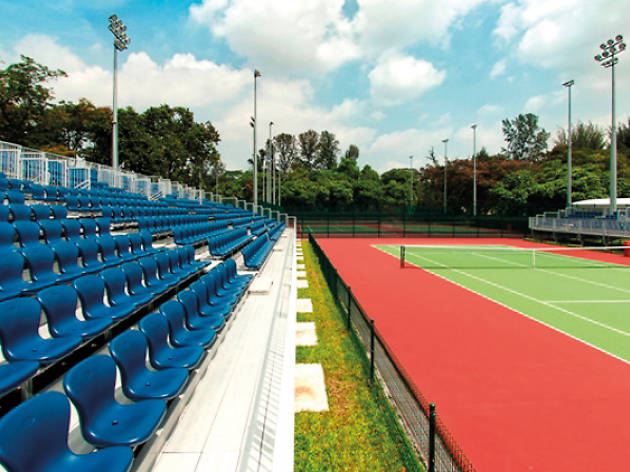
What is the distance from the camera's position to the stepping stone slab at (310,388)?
16.5 feet

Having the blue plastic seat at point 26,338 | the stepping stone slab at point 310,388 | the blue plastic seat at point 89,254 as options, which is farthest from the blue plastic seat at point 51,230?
the stepping stone slab at point 310,388

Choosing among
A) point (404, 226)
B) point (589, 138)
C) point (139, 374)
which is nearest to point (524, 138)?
point (589, 138)

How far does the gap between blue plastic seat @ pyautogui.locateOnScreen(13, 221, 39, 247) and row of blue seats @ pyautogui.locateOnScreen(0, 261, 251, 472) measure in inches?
164

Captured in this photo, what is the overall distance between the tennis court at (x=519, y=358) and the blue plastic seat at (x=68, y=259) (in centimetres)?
529

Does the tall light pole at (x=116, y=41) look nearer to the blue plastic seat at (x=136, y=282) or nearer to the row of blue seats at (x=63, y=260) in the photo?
the row of blue seats at (x=63, y=260)

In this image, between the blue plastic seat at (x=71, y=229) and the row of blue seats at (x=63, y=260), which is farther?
the blue plastic seat at (x=71, y=229)

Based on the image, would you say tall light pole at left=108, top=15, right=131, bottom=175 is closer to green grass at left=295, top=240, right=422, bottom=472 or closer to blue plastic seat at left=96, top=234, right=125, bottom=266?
blue plastic seat at left=96, top=234, right=125, bottom=266

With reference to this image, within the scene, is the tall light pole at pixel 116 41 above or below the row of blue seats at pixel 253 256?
above

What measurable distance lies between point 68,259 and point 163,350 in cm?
338

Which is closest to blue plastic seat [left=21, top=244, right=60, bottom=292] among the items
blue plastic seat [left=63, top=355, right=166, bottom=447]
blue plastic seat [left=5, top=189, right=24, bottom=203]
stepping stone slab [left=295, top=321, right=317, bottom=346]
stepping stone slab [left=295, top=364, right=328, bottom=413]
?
blue plastic seat [left=63, top=355, right=166, bottom=447]

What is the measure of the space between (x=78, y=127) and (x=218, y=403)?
2227 inches

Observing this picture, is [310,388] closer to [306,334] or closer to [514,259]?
[306,334]

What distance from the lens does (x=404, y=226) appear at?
1458 inches

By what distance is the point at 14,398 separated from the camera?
9.75 feet
